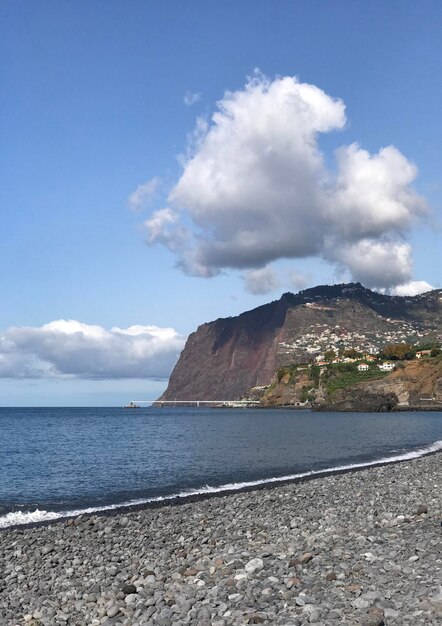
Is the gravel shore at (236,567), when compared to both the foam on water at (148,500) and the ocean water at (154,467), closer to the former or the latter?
the foam on water at (148,500)

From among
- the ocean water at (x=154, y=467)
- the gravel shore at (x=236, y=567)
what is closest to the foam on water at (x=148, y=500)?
the ocean water at (x=154, y=467)

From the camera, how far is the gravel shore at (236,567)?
10867 millimetres

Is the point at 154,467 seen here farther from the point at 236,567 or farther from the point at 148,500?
the point at 236,567

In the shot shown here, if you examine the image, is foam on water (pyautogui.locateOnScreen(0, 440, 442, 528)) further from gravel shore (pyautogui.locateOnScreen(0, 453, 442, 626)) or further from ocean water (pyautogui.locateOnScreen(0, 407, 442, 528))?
gravel shore (pyautogui.locateOnScreen(0, 453, 442, 626))

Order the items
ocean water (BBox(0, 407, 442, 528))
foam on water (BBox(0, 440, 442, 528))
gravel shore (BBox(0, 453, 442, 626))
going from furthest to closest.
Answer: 1. ocean water (BBox(0, 407, 442, 528))
2. foam on water (BBox(0, 440, 442, 528))
3. gravel shore (BBox(0, 453, 442, 626))

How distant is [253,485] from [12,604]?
2386 centimetres

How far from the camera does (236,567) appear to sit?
1389 centimetres

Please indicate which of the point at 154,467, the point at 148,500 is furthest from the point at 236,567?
the point at 154,467

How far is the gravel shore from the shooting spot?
10867mm

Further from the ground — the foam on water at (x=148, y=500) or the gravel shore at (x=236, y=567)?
the gravel shore at (x=236, y=567)

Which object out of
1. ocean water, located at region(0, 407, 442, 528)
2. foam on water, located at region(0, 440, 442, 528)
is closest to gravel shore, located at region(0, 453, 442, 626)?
foam on water, located at region(0, 440, 442, 528)

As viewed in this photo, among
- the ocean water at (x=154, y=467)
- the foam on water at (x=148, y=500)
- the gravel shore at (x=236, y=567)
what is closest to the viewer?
the gravel shore at (x=236, y=567)

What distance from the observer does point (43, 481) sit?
41062 mm

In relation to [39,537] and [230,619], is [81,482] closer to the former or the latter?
[39,537]
